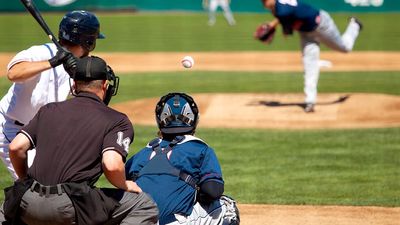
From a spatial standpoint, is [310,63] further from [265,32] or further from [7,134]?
[7,134]

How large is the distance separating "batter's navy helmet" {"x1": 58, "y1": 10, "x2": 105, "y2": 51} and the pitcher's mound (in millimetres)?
7143

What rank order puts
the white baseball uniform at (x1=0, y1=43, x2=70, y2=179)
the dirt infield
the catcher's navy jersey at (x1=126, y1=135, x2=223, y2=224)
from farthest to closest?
1. the dirt infield
2. the white baseball uniform at (x1=0, y1=43, x2=70, y2=179)
3. the catcher's navy jersey at (x1=126, y1=135, x2=223, y2=224)

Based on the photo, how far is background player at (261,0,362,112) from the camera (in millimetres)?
13234

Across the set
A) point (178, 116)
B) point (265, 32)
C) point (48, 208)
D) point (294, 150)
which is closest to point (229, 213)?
point (178, 116)

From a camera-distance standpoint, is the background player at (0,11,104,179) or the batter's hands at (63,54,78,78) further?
the background player at (0,11,104,179)

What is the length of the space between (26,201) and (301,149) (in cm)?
678

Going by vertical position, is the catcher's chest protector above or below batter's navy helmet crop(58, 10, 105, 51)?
below

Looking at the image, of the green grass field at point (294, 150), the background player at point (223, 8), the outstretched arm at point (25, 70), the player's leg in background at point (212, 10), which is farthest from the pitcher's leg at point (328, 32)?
the player's leg in background at point (212, 10)

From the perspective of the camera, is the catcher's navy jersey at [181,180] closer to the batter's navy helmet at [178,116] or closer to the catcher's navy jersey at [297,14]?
the batter's navy helmet at [178,116]

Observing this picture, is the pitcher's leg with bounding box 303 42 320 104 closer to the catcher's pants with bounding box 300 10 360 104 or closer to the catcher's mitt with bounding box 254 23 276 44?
the catcher's pants with bounding box 300 10 360 104

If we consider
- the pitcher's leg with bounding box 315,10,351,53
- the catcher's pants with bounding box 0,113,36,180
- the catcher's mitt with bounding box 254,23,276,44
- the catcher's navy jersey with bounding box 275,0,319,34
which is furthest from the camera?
the catcher's mitt with bounding box 254,23,276,44

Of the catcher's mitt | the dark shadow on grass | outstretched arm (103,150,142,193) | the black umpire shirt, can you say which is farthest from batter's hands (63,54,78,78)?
the dark shadow on grass

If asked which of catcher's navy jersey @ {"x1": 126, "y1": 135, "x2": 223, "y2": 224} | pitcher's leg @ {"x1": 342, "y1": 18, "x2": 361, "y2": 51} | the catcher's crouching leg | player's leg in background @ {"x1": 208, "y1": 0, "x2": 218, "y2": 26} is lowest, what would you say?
player's leg in background @ {"x1": 208, "y1": 0, "x2": 218, "y2": 26}

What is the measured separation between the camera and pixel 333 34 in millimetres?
13617
